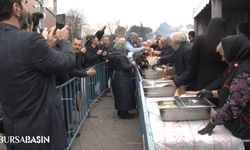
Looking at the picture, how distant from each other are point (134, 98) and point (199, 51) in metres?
3.72

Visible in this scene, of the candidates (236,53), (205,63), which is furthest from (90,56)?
(236,53)

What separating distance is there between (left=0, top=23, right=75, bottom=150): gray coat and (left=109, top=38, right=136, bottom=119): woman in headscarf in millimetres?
5409

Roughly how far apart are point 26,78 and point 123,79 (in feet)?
18.5

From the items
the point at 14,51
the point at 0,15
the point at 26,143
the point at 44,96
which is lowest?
the point at 26,143

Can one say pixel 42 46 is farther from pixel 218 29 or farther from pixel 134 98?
pixel 134 98

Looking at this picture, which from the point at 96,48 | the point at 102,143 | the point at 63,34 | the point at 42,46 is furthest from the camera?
the point at 96,48

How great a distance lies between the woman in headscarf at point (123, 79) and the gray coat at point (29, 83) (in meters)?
5.41

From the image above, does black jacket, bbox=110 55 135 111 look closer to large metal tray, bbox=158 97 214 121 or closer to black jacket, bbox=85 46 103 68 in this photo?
black jacket, bbox=85 46 103 68

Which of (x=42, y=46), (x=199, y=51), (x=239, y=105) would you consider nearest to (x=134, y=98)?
(x=199, y=51)

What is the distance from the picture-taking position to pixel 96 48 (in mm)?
9836

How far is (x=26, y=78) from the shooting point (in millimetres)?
2635

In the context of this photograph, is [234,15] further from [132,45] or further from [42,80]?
[42,80]

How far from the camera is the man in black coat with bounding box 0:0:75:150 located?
8.54 feet

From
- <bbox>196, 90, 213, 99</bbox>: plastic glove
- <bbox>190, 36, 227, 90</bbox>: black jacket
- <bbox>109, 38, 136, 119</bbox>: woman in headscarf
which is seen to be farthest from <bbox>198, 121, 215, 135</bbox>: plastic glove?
<bbox>109, 38, 136, 119</bbox>: woman in headscarf
